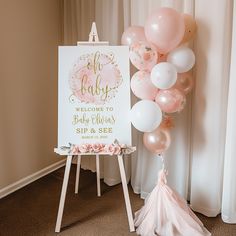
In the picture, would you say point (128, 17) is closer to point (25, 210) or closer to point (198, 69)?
point (198, 69)

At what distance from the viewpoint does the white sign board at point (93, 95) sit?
1.91 metres

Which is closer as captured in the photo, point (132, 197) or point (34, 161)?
point (132, 197)

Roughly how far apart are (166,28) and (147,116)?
0.56 meters

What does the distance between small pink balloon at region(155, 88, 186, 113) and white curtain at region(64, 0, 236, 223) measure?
271 mm

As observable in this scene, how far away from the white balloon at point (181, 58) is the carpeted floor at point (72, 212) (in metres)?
1.16

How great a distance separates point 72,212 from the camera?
221 centimetres

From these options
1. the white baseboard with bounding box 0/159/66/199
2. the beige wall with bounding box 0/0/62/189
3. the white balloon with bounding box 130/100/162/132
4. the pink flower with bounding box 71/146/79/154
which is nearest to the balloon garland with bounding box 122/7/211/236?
the white balloon with bounding box 130/100/162/132

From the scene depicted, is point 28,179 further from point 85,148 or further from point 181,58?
point 181,58

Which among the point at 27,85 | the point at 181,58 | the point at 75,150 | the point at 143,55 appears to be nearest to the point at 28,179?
the point at 27,85

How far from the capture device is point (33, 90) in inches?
108

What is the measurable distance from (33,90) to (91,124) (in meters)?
1.11

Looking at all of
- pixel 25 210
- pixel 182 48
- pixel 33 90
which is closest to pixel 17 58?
pixel 33 90

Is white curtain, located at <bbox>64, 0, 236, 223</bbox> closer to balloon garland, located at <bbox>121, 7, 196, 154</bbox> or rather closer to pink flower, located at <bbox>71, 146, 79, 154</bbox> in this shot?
balloon garland, located at <bbox>121, 7, 196, 154</bbox>

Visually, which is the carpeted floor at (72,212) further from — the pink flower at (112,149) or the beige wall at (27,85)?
the pink flower at (112,149)
